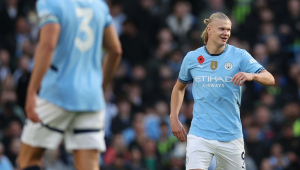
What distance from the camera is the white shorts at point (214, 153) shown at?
6297 mm

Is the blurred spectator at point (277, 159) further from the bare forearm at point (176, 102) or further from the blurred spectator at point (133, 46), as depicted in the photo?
the bare forearm at point (176, 102)

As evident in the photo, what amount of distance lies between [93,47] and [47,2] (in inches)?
22.0

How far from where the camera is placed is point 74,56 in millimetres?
4961

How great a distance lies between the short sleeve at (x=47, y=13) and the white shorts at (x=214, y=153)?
2.35 metres

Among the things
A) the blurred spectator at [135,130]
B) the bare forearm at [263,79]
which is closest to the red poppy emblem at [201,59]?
the bare forearm at [263,79]

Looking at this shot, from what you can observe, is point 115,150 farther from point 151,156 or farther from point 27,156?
point 27,156

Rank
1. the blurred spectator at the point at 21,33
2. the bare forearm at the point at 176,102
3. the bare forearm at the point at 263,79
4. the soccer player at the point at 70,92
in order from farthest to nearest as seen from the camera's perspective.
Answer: the blurred spectator at the point at 21,33 < the bare forearm at the point at 176,102 < the bare forearm at the point at 263,79 < the soccer player at the point at 70,92

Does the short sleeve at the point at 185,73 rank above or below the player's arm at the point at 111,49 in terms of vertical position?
below

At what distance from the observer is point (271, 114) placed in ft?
42.4

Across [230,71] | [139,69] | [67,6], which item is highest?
[67,6]

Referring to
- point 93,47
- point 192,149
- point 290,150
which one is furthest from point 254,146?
point 93,47

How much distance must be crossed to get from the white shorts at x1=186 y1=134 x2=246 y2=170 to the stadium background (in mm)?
5163

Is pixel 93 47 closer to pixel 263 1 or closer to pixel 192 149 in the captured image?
pixel 192 149

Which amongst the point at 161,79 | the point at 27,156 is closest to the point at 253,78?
the point at 27,156
